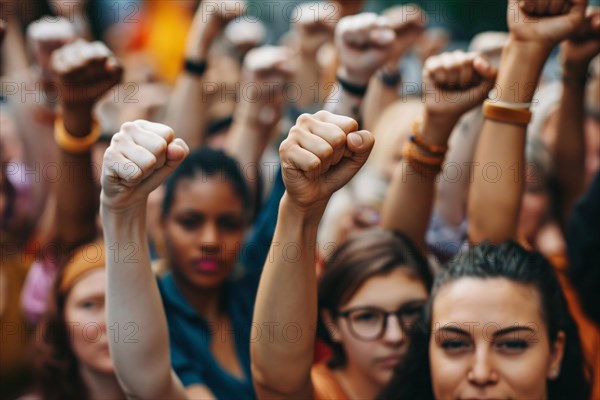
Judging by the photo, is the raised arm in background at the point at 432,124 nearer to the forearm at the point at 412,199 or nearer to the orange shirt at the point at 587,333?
the forearm at the point at 412,199

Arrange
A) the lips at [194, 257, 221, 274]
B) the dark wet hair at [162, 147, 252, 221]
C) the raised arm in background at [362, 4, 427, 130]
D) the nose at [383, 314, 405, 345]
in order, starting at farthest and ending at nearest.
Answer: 1. the raised arm in background at [362, 4, 427, 130]
2. the dark wet hair at [162, 147, 252, 221]
3. the lips at [194, 257, 221, 274]
4. the nose at [383, 314, 405, 345]

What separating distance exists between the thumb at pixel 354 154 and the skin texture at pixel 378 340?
0.61 meters

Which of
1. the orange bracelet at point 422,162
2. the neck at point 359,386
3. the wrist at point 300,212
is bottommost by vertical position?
the neck at point 359,386

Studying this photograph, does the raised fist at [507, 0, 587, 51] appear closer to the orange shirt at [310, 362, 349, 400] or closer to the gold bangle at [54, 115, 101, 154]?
the orange shirt at [310, 362, 349, 400]

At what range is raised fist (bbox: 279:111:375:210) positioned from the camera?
1.31m

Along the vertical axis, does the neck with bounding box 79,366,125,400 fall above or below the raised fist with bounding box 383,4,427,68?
below

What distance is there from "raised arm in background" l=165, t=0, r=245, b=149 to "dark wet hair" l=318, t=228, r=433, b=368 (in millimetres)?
1106

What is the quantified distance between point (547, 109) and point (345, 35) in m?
1.00

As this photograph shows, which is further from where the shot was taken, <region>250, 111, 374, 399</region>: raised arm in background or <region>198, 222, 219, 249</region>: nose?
<region>198, 222, 219, 249</region>: nose

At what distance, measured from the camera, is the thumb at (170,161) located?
1389 mm

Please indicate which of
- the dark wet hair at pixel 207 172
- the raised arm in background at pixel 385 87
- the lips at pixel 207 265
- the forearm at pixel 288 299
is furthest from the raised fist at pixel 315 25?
the forearm at pixel 288 299

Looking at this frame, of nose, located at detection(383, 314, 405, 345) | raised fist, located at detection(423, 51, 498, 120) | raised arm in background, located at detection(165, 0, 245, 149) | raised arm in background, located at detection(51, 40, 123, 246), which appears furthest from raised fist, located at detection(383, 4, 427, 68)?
nose, located at detection(383, 314, 405, 345)

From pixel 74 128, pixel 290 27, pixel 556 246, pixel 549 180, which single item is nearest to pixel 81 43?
pixel 74 128

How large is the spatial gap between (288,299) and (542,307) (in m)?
0.59
